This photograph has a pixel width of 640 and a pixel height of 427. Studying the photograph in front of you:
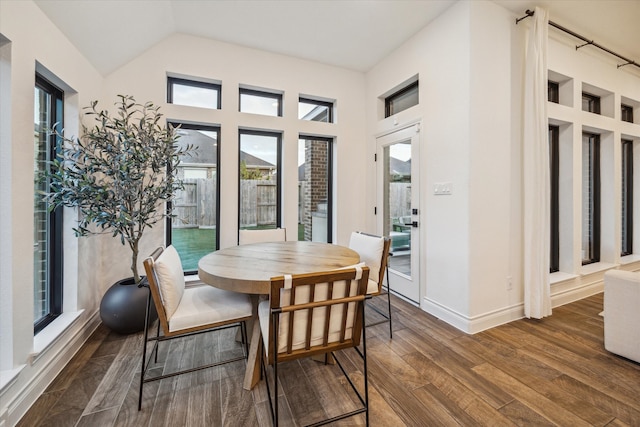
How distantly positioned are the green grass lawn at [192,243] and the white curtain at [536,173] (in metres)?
3.47

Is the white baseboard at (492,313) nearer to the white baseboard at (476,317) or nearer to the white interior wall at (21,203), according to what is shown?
the white baseboard at (476,317)

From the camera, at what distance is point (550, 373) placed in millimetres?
1845

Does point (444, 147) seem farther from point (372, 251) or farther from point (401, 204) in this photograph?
point (372, 251)

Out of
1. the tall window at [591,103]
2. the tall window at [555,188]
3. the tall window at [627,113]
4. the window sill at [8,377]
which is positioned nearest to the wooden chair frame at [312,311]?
the window sill at [8,377]

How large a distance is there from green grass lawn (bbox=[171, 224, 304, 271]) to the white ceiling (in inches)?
73.2

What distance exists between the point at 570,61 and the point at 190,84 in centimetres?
444

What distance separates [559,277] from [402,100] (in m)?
2.80

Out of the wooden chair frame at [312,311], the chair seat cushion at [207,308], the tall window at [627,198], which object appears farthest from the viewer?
the tall window at [627,198]

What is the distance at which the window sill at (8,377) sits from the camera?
4.51ft

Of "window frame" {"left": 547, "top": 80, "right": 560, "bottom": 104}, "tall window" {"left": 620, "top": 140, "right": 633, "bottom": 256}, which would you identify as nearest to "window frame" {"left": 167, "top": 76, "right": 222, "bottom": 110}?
"window frame" {"left": 547, "top": 80, "right": 560, "bottom": 104}

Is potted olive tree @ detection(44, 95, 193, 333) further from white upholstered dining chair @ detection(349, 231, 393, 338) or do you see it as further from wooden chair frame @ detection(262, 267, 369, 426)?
Answer: white upholstered dining chair @ detection(349, 231, 393, 338)

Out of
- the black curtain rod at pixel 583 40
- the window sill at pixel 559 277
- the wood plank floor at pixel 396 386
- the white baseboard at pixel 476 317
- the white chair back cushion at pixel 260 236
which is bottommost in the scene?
the wood plank floor at pixel 396 386

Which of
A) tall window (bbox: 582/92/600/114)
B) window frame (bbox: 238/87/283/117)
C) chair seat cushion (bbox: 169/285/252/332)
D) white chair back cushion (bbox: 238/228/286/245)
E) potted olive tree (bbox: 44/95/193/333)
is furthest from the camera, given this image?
tall window (bbox: 582/92/600/114)

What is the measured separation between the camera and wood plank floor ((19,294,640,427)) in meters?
1.48
